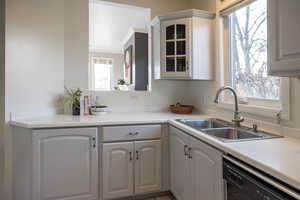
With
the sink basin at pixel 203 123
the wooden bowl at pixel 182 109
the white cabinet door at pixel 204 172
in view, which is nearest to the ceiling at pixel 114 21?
the wooden bowl at pixel 182 109

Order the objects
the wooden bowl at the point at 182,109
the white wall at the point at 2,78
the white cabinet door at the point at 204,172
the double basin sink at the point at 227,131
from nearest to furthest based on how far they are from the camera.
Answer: the white cabinet door at the point at 204,172 → the double basin sink at the point at 227,131 → the white wall at the point at 2,78 → the wooden bowl at the point at 182,109

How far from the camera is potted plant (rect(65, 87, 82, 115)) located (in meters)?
2.54

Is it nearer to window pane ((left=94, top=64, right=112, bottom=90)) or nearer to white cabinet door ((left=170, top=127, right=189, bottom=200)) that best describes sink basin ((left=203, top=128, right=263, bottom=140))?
white cabinet door ((left=170, top=127, right=189, bottom=200))

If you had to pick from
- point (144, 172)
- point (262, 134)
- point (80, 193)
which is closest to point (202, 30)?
point (262, 134)

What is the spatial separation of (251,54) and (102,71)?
4698 mm

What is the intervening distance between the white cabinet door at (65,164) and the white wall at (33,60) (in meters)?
0.44

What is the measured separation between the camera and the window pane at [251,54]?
1912 mm

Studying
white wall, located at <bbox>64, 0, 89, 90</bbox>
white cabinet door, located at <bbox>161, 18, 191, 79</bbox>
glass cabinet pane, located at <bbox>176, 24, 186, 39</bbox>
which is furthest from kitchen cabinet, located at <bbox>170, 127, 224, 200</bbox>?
white wall, located at <bbox>64, 0, 89, 90</bbox>

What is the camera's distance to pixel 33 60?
2.29 meters

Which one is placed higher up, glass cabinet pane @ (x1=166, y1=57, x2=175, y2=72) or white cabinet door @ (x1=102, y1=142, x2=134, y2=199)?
glass cabinet pane @ (x1=166, y1=57, x2=175, y2=72)

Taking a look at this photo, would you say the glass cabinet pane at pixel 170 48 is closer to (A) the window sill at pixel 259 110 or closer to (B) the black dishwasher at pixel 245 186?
(A) the window sill at pixel 259 110

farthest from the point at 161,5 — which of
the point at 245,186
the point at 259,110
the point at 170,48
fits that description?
the point at 245,186

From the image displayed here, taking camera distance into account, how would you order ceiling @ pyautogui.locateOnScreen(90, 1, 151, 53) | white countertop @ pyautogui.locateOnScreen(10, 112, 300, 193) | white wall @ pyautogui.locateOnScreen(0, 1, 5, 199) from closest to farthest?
1. white countertop @ pyautogui.locateOnScreen(10, 112, 300, 193)
2. white wall @ pyautogui.locateOnScreen(0, 1, 5, 199)
3. ceiling @ pyautogui.locateOnScreen(90, 1, 151, 53)

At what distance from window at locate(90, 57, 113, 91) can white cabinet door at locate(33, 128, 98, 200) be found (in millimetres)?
4151
